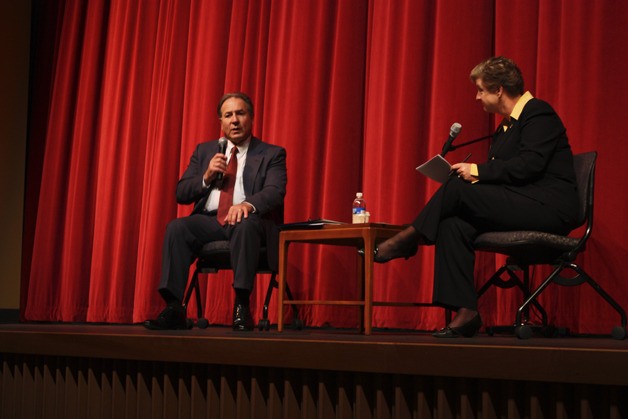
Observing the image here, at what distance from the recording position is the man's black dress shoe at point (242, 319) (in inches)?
128

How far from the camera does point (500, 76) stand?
9.89 ft

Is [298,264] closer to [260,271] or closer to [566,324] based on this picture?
[260,271]

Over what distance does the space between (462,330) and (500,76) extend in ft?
3.46

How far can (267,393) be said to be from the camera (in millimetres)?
2434

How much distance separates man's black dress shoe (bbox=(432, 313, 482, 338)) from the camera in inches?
99.7

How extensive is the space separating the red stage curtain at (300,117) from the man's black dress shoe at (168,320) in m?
0.99

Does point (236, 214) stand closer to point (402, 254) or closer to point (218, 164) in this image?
Result: point (218, 164)

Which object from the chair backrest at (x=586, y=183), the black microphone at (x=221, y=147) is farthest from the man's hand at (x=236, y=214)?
the chair backrest at (x=586, y=183)

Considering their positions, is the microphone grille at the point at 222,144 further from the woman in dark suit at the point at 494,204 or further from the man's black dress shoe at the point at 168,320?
the woman in dark suit at the point at 494,204

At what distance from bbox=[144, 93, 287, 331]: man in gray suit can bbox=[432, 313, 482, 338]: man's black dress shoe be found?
3.31 ft

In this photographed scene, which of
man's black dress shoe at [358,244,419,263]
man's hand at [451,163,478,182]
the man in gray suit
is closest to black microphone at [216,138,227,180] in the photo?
the man in gray suit

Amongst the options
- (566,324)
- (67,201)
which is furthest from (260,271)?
(67,201)

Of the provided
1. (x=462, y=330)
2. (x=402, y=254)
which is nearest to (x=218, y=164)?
A: (x=402, y=254)

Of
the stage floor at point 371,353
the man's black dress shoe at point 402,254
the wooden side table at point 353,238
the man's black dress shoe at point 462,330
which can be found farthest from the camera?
the wooden side table at point 353,238
